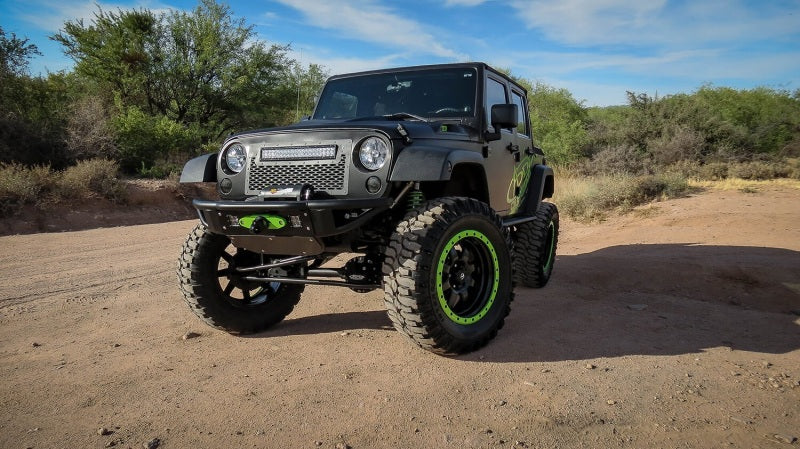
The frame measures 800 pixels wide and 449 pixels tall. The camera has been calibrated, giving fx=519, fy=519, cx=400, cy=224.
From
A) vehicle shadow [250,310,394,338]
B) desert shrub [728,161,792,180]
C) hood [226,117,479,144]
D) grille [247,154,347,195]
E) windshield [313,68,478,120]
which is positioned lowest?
vehicle shadow [250,310,394,338]

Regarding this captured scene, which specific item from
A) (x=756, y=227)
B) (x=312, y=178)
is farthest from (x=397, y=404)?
(x=756, y=227)

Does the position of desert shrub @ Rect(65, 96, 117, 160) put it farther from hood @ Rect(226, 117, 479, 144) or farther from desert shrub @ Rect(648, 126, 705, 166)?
desert shrub @ Rect(648, 126, 705, 166)

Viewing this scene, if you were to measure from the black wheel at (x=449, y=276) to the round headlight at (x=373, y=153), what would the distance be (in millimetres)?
383

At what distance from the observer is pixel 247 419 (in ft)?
8.29

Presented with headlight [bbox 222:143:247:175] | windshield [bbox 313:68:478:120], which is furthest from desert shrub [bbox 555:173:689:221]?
headlight [bbox 222:143:247:175]

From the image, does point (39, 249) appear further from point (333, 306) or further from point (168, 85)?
point (168, 85)

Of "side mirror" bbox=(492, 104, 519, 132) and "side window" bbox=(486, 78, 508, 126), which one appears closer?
"side mirror" bbox=(492, 104, 519, 132)

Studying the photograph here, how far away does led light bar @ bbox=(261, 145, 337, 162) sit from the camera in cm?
332

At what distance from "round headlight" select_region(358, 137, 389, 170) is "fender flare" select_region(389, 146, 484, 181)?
0.11 meters

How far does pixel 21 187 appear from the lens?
36.4 ft

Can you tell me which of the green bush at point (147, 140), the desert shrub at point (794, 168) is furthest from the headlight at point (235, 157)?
the desert shrub at point (794, 168)

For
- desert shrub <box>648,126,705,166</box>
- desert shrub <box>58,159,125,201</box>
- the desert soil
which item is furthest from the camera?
desert shrub <box>648,126,705,166</box>

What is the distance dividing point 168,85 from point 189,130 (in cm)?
326

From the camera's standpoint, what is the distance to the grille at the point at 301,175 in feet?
10.8
